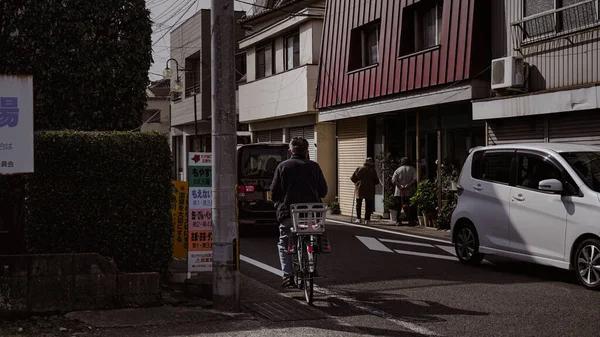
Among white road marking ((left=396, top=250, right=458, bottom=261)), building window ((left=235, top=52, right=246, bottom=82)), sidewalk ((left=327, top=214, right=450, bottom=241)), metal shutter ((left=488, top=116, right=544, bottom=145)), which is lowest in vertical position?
white road marking ((left=396, top=250, right=458, bottom=261))

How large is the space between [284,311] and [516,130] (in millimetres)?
9066

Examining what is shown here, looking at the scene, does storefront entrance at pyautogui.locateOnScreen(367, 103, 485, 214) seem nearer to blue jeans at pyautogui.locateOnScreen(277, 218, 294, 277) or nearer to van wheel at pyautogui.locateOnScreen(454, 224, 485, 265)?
van wheel at pyautogui.locateOnScreen(454, 224, 485, 265)

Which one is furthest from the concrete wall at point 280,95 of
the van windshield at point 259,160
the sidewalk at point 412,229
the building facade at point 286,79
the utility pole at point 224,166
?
the utility pole at point 224,166

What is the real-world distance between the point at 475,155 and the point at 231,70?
5040 millimetres

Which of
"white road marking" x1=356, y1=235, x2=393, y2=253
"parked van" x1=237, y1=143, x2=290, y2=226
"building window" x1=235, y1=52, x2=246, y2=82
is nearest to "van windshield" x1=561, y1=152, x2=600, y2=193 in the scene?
"white road marking" x1=356, y1=235, x2=393, y2=253

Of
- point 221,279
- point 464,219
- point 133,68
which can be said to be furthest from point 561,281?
point 133,68

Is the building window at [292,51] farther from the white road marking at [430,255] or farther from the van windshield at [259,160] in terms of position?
the white road marking at [430,255]

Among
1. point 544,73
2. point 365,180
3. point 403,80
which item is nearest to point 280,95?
point 403,80

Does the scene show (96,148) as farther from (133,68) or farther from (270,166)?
(270,166)

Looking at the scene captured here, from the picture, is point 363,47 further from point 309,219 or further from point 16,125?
point 16,125

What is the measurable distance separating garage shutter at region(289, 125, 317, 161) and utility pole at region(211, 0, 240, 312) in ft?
55.8

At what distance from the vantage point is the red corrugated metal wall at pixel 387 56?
53.0ft

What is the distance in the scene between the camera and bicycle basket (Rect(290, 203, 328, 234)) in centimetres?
798

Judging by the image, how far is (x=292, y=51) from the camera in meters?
26.6
